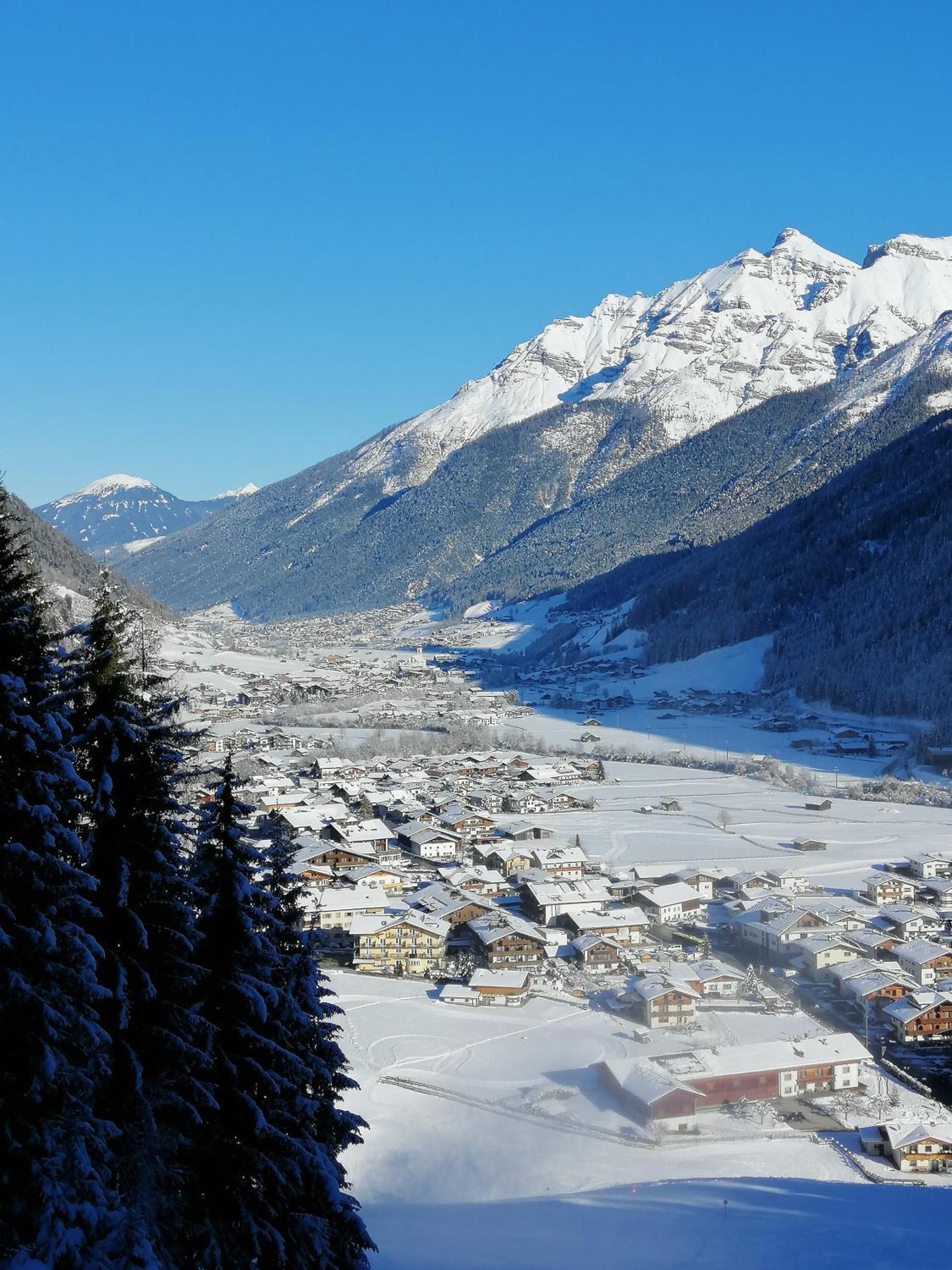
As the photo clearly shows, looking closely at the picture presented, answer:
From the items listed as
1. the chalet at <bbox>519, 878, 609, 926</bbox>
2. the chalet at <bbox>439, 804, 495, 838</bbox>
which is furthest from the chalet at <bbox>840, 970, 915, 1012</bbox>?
the chalet at <bbox>439, 804, 495, 838</bbox>

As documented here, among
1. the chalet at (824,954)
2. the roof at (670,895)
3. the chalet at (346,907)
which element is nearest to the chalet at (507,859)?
the roof at (670,895)

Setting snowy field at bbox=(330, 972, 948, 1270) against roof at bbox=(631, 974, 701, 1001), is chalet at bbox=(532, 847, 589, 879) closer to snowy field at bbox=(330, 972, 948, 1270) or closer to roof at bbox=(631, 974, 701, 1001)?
roof at bbox=(631, 974, 701, 1001)

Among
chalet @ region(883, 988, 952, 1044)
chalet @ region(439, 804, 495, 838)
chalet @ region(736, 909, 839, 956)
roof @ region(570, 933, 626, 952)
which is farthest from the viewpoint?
chalet @ region(439, 804, 495, 838)

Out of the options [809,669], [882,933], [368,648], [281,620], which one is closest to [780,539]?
[809,669]

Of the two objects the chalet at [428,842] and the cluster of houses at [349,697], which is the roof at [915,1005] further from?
the cluster of houses at [349,697]

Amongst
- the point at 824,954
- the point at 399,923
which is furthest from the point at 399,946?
the point at 824,954
